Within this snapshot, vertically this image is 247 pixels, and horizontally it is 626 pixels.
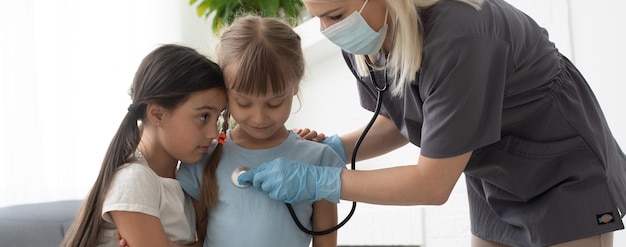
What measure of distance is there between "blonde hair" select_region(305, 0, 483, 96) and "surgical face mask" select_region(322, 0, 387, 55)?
2.2 inches

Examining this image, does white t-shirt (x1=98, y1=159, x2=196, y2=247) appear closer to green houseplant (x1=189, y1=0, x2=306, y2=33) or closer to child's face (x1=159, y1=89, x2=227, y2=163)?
child's face (x1=159, y1=89, x2=227, y2=163)

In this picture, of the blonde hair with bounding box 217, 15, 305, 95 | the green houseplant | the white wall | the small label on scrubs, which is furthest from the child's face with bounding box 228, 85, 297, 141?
the green houseplant

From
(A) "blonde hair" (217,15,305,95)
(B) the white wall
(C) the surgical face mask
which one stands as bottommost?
(B) the white wall

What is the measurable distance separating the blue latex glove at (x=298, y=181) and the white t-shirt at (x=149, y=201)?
0.20 metres

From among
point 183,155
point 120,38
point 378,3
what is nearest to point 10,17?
point 120,38

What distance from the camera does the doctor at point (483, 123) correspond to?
→ 126cm

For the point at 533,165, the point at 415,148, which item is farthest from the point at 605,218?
the point at 415,148

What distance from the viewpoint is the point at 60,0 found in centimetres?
328

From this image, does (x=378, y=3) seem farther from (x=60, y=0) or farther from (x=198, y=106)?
(x=60, y=0)

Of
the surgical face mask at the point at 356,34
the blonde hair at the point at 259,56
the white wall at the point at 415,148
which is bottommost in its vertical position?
the white wall at the point at 415,148

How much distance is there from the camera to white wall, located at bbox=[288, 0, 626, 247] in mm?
2430

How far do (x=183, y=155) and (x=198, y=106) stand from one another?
4.8 inches

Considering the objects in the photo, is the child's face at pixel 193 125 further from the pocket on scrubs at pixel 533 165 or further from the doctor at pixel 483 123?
the pocket on scrubs at pixel 533 165

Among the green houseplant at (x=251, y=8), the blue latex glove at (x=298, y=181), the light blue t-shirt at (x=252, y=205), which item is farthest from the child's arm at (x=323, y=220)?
the green houseplant at (x=251, y=8)
